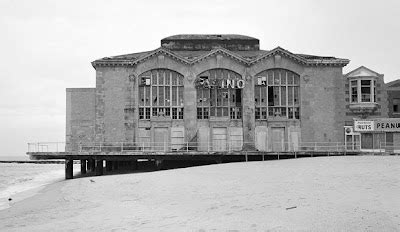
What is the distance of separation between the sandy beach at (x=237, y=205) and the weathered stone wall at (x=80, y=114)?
18.6 m

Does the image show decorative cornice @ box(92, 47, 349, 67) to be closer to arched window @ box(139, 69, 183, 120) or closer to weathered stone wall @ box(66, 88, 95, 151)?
arched window @ box(139, 69, 183, 120)

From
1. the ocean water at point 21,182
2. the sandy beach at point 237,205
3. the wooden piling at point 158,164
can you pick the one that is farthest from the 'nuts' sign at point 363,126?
the ocean water at point 21,182

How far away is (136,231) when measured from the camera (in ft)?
40.3

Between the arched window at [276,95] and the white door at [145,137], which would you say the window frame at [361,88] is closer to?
the arched window at [276,95]

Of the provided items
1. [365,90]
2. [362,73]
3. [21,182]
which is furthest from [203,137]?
[21,182]

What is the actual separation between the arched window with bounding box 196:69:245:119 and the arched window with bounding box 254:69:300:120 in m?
1.73

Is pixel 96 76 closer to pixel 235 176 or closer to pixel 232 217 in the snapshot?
pixel 235 176

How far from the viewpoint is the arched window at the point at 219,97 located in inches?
1613

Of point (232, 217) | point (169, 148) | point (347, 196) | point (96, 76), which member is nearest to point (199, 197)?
point (232, 217)

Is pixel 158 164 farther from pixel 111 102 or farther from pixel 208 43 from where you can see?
pixel 208 43

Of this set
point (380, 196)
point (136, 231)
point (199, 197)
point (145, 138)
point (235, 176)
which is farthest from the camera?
point (145, 138)

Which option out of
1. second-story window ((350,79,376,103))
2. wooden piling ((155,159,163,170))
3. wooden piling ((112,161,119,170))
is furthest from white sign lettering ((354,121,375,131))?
wooden piling ((112,161,119,170))

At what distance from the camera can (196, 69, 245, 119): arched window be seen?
40969mm

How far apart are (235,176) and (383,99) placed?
2359 cm
